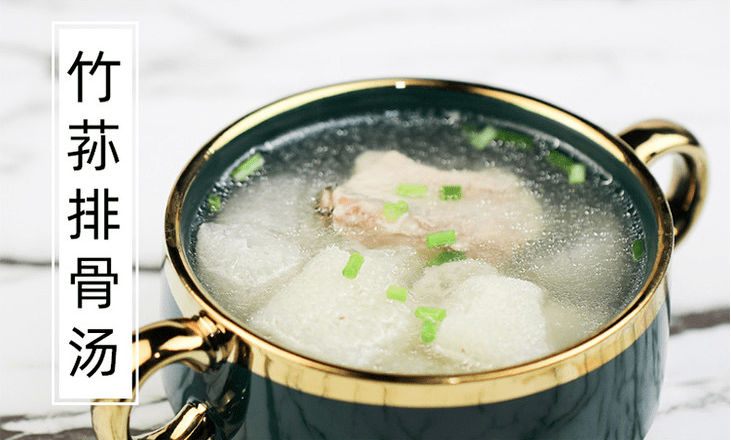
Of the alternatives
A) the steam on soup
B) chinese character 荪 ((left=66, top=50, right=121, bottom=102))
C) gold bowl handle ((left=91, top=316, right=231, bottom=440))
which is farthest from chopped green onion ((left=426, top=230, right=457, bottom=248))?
chinese character 荪 ((left=66, top=50, right=121, bottom=102))

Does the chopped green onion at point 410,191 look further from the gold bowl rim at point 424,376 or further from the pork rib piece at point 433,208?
the gold bowl rim at point 424,376

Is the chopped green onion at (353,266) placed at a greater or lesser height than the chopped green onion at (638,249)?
lesser

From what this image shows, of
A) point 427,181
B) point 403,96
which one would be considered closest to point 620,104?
point 403,96

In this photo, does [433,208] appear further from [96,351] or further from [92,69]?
[92,69]

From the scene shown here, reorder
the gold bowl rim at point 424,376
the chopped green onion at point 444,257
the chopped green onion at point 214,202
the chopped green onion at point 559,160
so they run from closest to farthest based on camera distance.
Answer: the gold bowl rim at point 424,376 < the chopped green onion at point 444,257 < the chopped green onion at point 214,202 < the chopped green onion at point 559,160

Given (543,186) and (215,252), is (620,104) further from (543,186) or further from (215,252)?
(215,252)

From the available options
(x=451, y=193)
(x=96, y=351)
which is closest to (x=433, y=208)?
(x=451, y=193)

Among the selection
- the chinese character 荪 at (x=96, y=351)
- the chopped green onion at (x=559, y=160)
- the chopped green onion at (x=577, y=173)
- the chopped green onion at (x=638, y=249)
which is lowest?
the chinese character 荪 at (x=96, y=351)

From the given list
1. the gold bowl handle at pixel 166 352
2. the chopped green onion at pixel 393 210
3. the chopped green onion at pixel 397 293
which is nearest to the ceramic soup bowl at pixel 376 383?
the gold bowl handle at pixel 166 352
